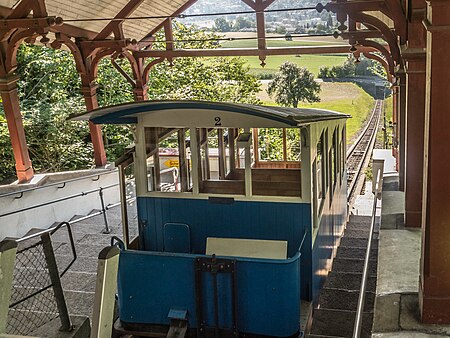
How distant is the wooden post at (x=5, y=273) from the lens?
103 inches

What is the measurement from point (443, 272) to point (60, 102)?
17536 mm

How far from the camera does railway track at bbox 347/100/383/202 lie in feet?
59.6

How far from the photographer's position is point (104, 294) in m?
2.48

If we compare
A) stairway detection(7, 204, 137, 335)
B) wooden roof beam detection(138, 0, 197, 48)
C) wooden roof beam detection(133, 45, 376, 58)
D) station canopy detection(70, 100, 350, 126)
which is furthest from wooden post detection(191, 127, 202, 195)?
wooden roof beam detection(138, 0, 197, 48)

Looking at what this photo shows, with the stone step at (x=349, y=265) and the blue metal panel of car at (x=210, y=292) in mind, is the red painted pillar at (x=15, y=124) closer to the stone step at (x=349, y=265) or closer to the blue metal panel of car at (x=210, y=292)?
the stone step at (x=349, y=265)

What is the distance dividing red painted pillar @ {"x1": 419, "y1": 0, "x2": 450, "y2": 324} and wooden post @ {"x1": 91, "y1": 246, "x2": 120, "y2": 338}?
7.50 ft

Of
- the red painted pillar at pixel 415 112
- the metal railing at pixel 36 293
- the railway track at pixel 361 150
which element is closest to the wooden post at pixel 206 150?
the metal railing at pixel 36 293

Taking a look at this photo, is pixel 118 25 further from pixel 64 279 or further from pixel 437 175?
pixel 437 175

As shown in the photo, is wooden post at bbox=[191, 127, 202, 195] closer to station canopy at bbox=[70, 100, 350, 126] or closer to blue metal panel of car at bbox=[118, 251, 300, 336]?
station canopy at bbox=[70, 100, 350, 126]

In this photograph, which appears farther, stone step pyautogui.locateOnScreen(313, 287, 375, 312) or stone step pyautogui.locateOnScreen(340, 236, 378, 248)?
stone step pyautogui.locateOnScreen(340, 236, 378, 248)

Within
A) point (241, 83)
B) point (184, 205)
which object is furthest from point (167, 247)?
point (241, 83)

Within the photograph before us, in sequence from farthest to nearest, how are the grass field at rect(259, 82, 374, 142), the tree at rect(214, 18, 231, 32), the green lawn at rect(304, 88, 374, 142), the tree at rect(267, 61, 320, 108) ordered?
1. the tree at rect(214, 18, 231, 32)
2. the grass field at rect(259, 82, 374, 142)
3. the green lawn at rect(304, 88, 374, 142)
4. the tree at rect(267, 61, 320, 108)

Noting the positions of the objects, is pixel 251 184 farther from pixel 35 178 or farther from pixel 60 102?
pixel 60 102

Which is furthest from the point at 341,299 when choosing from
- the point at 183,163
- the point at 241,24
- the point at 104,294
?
the point at 241,24
